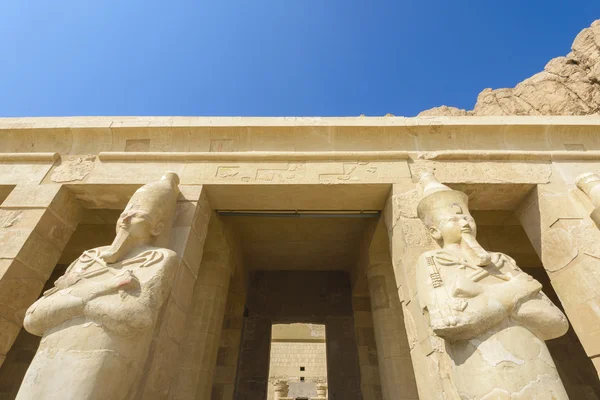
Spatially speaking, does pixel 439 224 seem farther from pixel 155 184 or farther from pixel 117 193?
pixel 117 193

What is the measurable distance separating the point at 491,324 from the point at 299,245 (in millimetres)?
4449

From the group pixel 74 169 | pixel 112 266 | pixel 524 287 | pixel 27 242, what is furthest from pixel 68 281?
pixel 524 287

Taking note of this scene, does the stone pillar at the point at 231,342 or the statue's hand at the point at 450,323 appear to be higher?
the stone pillar at the point at 231,342

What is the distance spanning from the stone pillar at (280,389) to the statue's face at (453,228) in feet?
40.9

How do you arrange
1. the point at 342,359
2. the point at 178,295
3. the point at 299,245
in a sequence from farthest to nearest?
the point at 342,359, the point at 299,245, the point at 178,295

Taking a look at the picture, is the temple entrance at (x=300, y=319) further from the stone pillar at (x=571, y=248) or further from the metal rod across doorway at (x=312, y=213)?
the stone pillar at (x=571, y=248)

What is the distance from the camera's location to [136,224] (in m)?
2.73

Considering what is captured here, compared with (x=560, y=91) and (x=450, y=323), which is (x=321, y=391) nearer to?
(x=450, y=323)

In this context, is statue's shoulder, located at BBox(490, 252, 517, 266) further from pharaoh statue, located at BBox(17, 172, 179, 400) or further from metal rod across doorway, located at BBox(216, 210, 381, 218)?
pharaoh statue, located at BBox(17, 172, 179, 400)

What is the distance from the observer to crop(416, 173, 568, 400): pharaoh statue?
1815 mm

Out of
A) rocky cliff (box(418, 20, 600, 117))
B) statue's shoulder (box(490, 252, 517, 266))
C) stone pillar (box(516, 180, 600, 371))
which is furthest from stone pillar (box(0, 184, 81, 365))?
rocky cliff (box(418, 20, 600, 117))

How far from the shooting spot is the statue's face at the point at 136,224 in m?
2.70

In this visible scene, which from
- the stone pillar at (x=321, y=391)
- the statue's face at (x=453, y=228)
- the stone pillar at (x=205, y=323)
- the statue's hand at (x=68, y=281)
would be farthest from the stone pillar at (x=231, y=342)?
the stone pillar at (x=321, y=391)

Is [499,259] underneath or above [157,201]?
underneath
